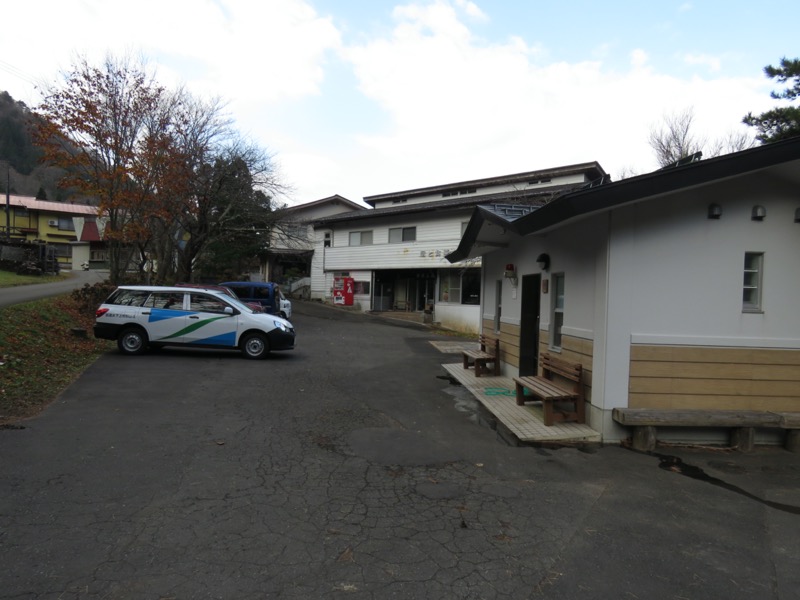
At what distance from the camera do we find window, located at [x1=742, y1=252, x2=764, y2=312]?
6.96m

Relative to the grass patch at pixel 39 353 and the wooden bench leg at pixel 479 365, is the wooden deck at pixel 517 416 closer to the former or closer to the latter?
the wooden bench leg at pixel 479 365

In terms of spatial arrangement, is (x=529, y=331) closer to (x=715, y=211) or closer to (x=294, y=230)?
(x=715, y=211)

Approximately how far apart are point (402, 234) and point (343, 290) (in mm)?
5665

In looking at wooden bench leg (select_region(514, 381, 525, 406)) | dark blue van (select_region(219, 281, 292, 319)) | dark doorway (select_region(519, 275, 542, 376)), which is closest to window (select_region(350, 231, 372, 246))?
dark blue van (select_region(219, 281, 292, 319))

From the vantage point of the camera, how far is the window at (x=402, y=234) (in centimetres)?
2983

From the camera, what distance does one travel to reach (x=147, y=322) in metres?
12.4

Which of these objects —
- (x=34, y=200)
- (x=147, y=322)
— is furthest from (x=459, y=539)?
(x=34, y=200)

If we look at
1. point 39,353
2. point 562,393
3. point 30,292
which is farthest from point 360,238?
point 562,393

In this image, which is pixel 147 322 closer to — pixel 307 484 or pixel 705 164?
pixel 307 484

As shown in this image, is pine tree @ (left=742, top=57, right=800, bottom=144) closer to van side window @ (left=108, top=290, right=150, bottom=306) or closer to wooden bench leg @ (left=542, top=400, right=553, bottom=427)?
wooden bench leg @ (left=542, top=400, right=553, bottom=427)

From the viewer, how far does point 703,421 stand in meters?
6.44

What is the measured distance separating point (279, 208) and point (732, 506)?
2573 cm

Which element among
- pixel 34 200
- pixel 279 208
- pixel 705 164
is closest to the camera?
pixel 705 164

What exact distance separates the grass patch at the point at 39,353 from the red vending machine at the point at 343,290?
17.1 meters
